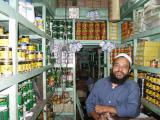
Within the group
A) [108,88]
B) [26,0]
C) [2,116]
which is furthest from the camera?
[108,88]

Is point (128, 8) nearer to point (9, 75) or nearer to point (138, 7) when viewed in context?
point (138, 7)

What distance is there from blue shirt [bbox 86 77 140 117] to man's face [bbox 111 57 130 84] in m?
0.07

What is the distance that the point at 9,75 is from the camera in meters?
1.95

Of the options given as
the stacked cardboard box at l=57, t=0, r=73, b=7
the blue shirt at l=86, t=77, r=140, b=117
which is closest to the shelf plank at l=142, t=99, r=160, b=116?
the blue shirt at l=86, t=77, r=140, b=117

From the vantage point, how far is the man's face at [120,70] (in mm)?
3368

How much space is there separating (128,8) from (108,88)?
2.28m

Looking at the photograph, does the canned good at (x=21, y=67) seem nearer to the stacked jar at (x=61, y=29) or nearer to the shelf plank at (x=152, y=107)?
the shelf plank at (x=152, y=107)

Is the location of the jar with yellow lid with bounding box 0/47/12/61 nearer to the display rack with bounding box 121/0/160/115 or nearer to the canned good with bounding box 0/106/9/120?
the canned good with bounding box 0/106/9/120

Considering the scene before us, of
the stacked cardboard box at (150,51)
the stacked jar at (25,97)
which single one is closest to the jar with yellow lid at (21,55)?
the stacked jar at (25,97)

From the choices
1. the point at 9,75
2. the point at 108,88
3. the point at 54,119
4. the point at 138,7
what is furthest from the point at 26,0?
the point at 54,119

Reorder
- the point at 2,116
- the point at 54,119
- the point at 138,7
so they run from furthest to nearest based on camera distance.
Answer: the point at 54,119 → the point at 138,7 → the point at 2,116

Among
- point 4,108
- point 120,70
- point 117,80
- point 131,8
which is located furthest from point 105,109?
point 131,8

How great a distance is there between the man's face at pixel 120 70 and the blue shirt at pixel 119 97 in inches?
2.7

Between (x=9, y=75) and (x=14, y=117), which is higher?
(x=9, y=75)
